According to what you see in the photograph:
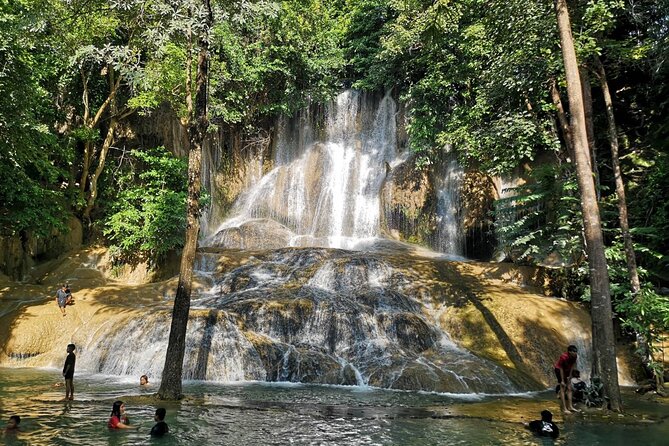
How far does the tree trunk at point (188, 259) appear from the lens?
1078 cm

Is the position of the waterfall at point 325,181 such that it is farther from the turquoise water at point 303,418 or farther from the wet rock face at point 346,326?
the turquoise water at point 303,418

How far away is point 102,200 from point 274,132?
42.6ft

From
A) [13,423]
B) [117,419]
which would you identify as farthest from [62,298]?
[117,419]

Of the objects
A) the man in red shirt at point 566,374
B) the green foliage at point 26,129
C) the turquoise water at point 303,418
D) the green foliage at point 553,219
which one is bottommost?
the turquoise water at point 303,418

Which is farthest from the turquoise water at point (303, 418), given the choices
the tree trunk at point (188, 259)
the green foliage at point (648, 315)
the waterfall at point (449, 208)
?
the waterfall at point (449, 208)

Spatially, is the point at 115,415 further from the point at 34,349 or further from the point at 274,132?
the point at 274,132

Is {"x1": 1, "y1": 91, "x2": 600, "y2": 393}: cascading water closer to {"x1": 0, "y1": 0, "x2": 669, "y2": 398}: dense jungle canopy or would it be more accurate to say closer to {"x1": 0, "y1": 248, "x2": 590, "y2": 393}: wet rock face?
{"x1": 0, "y1": 248, "x2": 590, "y2": 393}: wet rock face

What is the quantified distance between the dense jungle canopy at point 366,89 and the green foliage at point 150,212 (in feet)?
0.26

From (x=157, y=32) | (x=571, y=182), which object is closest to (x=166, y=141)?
(x=157, y=32)

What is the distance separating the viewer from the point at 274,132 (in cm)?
3528

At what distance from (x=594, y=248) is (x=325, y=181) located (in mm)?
23278

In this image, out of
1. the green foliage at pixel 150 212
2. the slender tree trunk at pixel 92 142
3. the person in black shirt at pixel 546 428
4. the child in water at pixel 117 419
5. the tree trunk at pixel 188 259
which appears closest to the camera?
the child in water at pixel 117 419

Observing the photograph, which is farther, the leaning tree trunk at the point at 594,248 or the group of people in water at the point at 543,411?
the leaning tree trunk at the point at 594,248

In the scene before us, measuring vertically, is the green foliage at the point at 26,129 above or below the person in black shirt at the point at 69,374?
above
